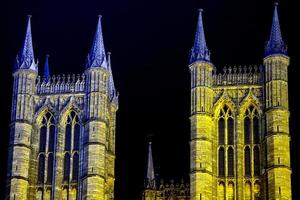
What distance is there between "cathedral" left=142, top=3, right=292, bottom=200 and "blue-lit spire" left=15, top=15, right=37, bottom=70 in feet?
36.5

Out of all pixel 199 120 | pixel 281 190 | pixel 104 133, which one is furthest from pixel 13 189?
pixel 281 190

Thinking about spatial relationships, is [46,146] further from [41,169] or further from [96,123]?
[96,123]

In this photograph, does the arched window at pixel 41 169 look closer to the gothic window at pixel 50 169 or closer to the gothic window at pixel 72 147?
the gothic window at pixel 50 169

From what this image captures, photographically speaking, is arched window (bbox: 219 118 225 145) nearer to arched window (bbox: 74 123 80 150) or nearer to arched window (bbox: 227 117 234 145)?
arched window (bbox: 227 117 234 145)

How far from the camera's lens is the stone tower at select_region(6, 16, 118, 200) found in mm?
68250

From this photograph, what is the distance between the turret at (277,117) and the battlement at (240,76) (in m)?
0.78

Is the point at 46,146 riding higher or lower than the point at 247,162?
higher

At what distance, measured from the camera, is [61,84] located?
71.4 meters

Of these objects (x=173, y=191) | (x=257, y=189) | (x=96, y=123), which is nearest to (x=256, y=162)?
(x=257, y=189)

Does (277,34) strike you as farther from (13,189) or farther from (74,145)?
(13,189)

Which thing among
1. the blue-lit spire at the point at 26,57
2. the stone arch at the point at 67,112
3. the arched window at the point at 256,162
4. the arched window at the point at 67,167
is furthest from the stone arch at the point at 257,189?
the blue-lit spire at the point at 26,57

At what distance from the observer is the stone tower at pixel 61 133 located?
6825cm

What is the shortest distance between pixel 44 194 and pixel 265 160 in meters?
14.8

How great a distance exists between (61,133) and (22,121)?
9.17 ft
